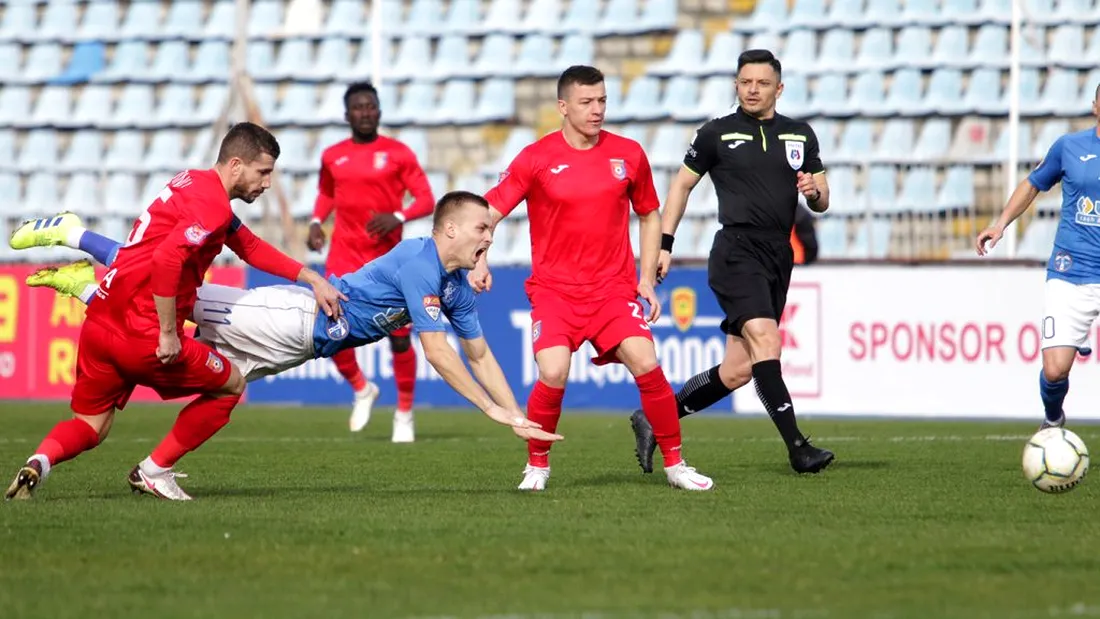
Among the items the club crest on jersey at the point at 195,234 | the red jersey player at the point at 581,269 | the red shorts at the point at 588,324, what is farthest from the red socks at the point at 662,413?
the club crest on jersey at the point at 195,234

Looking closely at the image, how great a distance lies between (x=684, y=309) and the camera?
1556 cm

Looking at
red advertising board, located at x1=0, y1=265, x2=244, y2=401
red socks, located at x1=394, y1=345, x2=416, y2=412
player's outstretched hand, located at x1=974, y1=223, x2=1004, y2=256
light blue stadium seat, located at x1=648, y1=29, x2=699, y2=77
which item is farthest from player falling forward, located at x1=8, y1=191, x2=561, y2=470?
light blue stadium seat, located at x1=648, y1=29, x2=699, y2=77

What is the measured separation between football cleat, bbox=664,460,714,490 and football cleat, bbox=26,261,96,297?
2.83 metres

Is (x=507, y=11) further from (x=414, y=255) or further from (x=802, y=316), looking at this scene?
(x=414, y=255)

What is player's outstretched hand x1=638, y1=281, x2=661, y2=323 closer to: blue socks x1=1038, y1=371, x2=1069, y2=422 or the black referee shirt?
the black referee shirt

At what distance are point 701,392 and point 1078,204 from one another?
91.0 inches

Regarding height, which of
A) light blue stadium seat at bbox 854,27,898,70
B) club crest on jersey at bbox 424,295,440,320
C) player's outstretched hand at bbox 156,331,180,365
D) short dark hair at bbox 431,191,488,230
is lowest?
player's outstretched hand at bbox 156,331,180,365

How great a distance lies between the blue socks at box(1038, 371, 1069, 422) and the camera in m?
9.70

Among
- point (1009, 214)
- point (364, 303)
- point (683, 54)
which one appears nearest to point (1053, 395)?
point (1009, 214)

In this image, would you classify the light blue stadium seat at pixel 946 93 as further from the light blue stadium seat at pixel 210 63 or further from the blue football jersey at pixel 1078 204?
the blue football jersey at pixel 1078 204

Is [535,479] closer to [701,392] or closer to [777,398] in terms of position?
[777,398]

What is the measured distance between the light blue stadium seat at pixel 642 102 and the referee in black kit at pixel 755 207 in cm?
1039

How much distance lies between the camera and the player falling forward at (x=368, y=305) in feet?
24.8

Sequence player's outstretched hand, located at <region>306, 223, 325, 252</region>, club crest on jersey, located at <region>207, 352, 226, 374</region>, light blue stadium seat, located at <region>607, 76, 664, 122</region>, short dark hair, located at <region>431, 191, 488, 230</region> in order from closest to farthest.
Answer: club crest on jersey, located at <region>207, 352, 226, 374</region> < short dark hair, located at <region>431, 191, 488, 230</region> < player's outstretched hand, located at <region>306, 223, 325, 252</region> < light blue stadium seat, located at <region>607, 76, 664, 122</region>
